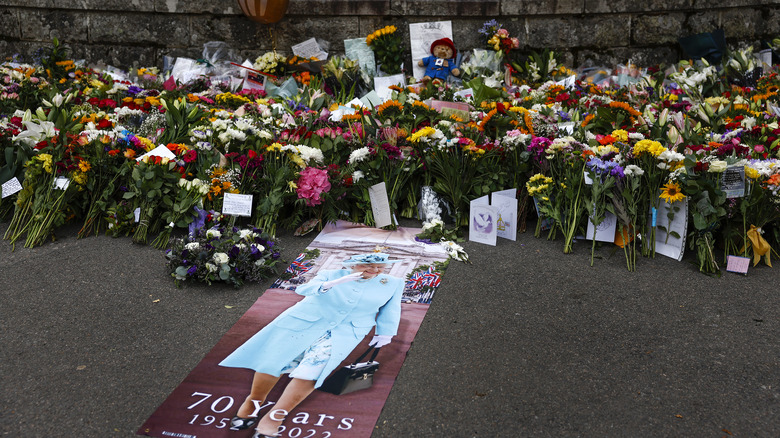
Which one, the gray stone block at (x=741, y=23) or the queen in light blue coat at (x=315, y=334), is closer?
the queen in light blue coat at (x=315, y=334)

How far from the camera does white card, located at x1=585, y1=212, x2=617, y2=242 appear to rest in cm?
358

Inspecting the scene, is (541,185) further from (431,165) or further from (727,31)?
(727,31)

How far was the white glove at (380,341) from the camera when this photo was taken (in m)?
2.62

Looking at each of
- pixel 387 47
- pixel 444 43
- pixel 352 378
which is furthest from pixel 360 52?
pixel 352 378

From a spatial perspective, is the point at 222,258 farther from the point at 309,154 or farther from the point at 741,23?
the point at 741,23

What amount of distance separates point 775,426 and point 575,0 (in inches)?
227

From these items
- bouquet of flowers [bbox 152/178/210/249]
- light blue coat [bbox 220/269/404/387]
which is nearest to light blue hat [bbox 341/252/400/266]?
light blue coat [bbox 220/269/404/387]

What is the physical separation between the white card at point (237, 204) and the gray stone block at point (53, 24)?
195 inches

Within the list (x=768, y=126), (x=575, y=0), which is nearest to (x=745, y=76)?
(x=575, y=0)

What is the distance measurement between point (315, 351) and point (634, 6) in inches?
239

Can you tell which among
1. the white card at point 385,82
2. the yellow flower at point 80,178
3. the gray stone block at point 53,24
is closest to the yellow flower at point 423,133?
the yellow flower at point 80,178

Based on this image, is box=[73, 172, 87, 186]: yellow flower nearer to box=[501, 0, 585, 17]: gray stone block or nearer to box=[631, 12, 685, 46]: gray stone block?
box=[501, 0, 585, 17]: gray stone block

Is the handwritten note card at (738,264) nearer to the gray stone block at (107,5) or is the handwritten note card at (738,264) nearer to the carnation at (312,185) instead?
the carnation at (312,185)

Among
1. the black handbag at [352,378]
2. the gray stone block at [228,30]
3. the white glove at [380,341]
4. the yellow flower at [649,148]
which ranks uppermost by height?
the gray stone block at [228,30]
